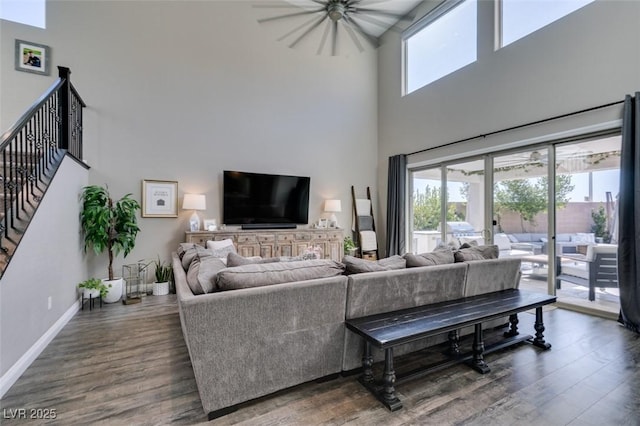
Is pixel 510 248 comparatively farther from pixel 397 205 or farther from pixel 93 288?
pixel 93 288

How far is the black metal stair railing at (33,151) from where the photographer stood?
7.35 ft

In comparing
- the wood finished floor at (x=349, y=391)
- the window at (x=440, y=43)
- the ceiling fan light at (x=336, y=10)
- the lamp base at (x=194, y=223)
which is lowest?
the wood finished floor at (x=349, y=391)

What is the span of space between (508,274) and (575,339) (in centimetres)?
83

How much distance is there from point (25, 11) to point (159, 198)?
302 centimetres

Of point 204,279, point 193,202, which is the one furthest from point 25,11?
point 204,279

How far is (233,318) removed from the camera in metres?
1.77

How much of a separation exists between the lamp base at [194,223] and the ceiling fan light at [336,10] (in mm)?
3687

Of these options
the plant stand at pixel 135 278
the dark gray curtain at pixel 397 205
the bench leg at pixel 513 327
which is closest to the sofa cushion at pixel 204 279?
the bench leg at pixel 513 327

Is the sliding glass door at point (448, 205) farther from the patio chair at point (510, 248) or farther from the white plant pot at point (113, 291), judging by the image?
the white plant pot at point (113, 291)

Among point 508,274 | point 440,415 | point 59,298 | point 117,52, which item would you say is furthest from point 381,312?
point 117,52

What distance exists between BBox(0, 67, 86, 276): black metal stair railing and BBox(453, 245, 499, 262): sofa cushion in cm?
361

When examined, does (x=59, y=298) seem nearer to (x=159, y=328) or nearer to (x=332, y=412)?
(x=159, y=328)

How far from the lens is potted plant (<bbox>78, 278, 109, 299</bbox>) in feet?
12.5

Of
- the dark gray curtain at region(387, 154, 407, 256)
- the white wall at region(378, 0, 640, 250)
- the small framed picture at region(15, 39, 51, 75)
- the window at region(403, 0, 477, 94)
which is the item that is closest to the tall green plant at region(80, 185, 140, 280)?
the small framed picture at region(15, 39, 51, 75)
